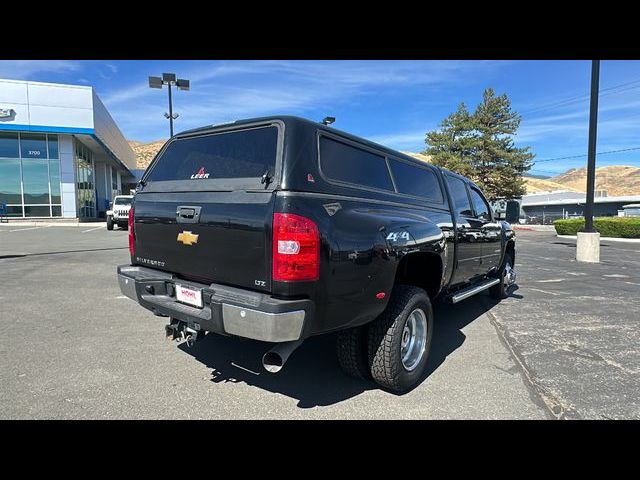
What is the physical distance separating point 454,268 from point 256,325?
2.79 meters

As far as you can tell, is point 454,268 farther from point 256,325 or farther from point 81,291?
point 81,291

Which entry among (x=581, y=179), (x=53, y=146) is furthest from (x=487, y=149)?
(x=581, y=179)

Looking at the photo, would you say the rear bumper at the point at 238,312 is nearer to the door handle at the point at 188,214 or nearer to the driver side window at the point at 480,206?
the door handle at the point at 188,214

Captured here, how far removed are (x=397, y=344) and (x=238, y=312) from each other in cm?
135

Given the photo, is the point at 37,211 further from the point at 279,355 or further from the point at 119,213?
the point at 279,355

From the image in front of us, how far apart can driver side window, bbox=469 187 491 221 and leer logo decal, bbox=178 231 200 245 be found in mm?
4114

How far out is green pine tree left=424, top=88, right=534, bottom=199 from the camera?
4081cm

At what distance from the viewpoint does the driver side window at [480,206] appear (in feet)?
18.7

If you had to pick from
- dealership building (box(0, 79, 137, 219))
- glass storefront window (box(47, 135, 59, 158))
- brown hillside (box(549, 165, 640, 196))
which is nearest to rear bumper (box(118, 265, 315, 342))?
dealership building (box(0, 79, 137, 219))

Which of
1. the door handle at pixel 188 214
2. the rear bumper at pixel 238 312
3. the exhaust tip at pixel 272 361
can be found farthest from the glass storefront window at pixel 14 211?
the exhaust tip at pixel 272 361

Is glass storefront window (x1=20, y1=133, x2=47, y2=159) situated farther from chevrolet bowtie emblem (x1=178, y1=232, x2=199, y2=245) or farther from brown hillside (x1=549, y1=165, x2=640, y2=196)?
brown hillside (x1=549, y1=165, x2=640, y2=196)

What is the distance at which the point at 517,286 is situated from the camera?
8.05m
